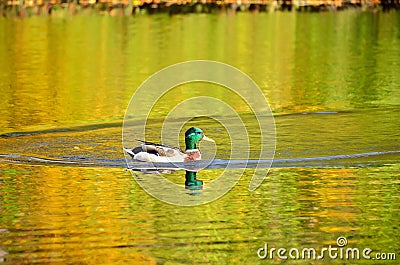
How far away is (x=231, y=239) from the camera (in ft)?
30.9

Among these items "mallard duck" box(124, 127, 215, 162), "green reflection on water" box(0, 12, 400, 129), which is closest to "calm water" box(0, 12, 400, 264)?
"green reflection on water" box(0, 12, 400, 129)

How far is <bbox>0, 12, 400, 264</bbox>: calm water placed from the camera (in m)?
9.37

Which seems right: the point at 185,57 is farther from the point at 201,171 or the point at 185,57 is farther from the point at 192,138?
the point at 201,171

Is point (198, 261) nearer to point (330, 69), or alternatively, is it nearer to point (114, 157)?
point (114, 157)

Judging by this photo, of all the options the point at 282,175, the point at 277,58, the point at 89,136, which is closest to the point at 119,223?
the point at 282,175

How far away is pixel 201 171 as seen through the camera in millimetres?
12359

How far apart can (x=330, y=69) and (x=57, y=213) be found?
1449cm

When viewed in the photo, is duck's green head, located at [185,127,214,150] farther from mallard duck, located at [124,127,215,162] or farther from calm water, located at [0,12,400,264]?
calm water, located at [0,12,400,264]

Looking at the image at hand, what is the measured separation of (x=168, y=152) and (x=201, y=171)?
43 centimetres

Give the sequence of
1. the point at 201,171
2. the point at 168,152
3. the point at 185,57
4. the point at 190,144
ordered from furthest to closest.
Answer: the point at 185,57
the point at 190,144
the point at 168,152
the point at 201,171

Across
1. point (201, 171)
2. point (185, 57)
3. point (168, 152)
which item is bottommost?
point (185, 57)

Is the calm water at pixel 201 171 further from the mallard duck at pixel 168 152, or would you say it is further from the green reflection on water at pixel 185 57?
the mallard duck at pixel 168 152

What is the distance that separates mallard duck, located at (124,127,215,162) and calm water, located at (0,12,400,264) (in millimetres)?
230

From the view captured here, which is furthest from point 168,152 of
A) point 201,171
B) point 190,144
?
point 201,171
